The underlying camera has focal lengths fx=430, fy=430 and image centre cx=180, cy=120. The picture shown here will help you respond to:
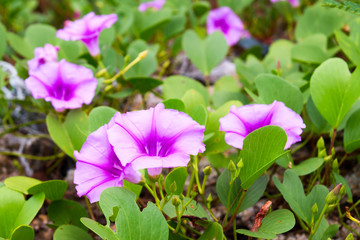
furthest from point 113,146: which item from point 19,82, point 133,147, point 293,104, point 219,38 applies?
point 19,82

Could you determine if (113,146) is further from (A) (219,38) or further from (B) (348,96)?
(A) (219,38)

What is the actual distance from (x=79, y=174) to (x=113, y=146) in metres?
0.10

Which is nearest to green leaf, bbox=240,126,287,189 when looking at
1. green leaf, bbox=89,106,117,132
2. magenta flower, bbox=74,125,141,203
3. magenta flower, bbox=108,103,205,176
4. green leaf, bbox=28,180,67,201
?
magenta flower, bbox=108,103,205,176

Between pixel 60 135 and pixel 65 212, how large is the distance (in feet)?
0.72

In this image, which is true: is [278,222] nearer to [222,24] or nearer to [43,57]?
[43,57]

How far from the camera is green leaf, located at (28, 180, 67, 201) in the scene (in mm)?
1052

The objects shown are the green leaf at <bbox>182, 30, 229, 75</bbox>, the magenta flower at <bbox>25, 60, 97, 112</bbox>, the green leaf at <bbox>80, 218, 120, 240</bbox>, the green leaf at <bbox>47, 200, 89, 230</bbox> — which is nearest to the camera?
the green leaf at <bbox>80, 218, 120, 240</bbox>

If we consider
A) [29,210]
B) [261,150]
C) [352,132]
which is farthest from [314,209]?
[29,210]

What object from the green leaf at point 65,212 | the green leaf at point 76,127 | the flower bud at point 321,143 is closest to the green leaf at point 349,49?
the flower bud at point 321,143

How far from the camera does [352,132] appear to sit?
1.17 metres

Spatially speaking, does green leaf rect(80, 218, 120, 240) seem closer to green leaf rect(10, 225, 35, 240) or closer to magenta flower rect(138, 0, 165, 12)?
green leaf rect(10, 225, 35, 240)

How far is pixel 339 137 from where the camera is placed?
1506mm

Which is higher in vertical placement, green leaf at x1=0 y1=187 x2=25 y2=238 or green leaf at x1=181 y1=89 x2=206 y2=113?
green leaf at x1=181 y1=89 x2=206 y2=113

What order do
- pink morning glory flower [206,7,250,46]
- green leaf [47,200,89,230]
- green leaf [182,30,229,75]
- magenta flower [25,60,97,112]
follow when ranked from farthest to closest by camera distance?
1. pink morning glory flower [206,7,250,46]
2. green leaf [182,30,229,75]
3. magenta flower [25,60,97,112]
4. green leaf [47,200,89,230]
